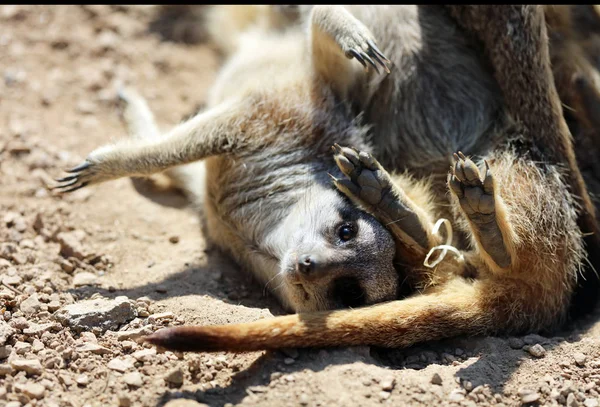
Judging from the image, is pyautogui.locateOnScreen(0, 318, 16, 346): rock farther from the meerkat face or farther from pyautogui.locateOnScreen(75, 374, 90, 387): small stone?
the meerkat face

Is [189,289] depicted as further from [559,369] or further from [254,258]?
[559,369]

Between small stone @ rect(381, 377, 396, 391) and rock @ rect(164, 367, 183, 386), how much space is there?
2.90 ft

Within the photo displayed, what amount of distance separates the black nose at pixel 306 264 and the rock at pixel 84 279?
1.24 metres

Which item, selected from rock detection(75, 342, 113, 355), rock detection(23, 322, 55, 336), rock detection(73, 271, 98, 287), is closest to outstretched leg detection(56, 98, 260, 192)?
rock detection(73, 271, 98, 287)

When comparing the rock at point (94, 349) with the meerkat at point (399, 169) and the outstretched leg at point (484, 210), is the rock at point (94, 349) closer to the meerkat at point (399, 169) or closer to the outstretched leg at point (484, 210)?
the meerkat at point (399, 169)

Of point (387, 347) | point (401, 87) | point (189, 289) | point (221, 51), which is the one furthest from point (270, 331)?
point (221, 51)

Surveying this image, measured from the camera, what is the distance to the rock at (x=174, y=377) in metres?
2.99

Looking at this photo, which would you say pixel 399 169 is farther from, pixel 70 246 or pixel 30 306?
pixel 30 306

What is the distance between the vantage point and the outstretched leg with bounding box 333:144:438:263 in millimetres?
3658

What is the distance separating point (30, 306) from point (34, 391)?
0.69 metres

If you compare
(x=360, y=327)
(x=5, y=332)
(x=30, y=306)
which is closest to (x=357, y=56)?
(x=360, y=327)

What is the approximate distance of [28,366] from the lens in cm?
301

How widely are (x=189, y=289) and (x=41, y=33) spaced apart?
3.11 meters

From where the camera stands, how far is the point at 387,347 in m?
3.42
